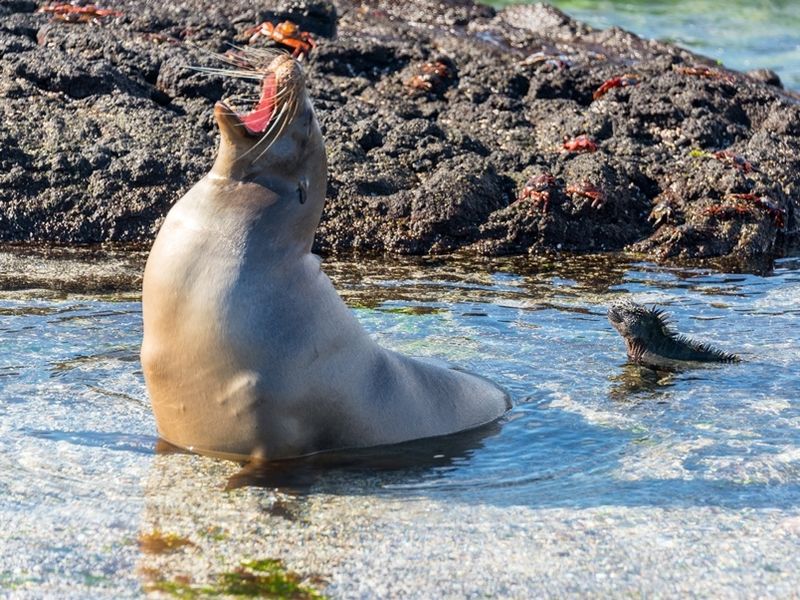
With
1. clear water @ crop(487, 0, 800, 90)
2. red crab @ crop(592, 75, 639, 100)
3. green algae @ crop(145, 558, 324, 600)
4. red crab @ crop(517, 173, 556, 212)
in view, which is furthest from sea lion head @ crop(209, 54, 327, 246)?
clear water @ crop(487, 0, 800, 90)

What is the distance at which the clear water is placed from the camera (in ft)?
74.9

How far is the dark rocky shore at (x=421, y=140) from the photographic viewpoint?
10.4 metres

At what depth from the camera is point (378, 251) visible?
10.2 metres

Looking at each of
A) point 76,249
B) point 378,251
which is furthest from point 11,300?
point 378,251

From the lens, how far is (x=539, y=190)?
10617mm

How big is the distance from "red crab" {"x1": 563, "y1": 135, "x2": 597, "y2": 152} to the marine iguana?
4.20 m

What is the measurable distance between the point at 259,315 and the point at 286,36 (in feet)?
25.9

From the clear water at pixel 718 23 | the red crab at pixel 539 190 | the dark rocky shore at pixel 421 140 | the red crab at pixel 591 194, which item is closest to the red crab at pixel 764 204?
the dark rocky shore at pixel 421 140

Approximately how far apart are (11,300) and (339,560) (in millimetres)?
4364

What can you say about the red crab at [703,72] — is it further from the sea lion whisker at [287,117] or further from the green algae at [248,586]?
the green algae at [248,586]

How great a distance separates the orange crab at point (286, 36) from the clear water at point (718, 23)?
10749 mm

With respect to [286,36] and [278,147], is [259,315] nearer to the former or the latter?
[278,147]

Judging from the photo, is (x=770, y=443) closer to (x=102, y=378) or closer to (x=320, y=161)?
(x=320, y=161)

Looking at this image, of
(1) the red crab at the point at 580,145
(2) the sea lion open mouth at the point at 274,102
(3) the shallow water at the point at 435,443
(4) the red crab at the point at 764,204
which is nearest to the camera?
(3) the shallow water at the point at 435,443
